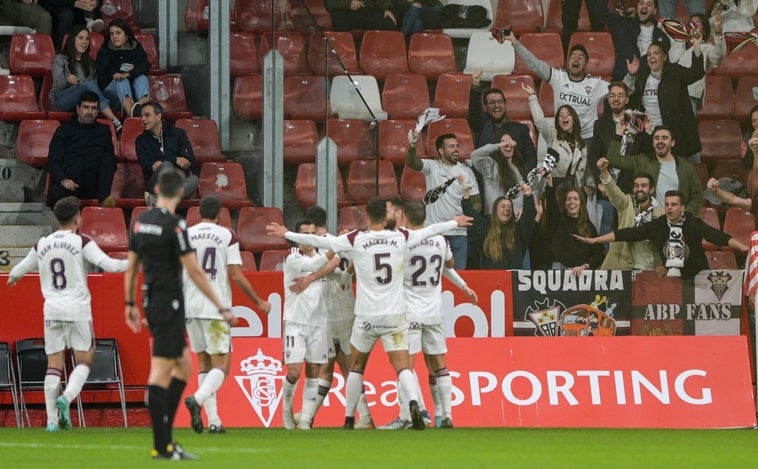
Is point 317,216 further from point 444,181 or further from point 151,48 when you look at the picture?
point 151,48

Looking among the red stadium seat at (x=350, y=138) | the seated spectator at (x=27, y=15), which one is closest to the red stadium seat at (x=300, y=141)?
the red stadium seat at (x=350, y=138)

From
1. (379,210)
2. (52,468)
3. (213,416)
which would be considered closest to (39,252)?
(213,416)

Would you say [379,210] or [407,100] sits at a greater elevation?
[407,100]

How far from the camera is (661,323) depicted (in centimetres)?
1598

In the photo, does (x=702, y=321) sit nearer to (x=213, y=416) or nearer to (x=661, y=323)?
(x=661, y=323)

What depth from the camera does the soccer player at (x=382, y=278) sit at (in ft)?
43.9

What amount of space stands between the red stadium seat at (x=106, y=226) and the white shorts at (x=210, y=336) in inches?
176

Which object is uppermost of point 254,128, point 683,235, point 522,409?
point 254,128

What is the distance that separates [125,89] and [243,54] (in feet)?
6.74

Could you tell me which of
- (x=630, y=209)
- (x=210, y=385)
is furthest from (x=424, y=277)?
(x=630, y=209)

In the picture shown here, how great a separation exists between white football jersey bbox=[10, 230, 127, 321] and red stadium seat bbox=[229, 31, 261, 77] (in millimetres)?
4693

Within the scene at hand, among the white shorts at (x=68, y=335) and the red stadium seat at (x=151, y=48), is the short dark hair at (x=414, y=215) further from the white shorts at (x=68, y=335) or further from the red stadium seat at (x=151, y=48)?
the red stadium seat at (x=151, y=48)

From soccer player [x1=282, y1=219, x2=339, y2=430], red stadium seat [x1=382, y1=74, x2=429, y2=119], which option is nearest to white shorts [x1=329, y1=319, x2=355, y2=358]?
soccer player [x1=282, y1=219, x2=339, y2=430]

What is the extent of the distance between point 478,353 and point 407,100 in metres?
4.99
